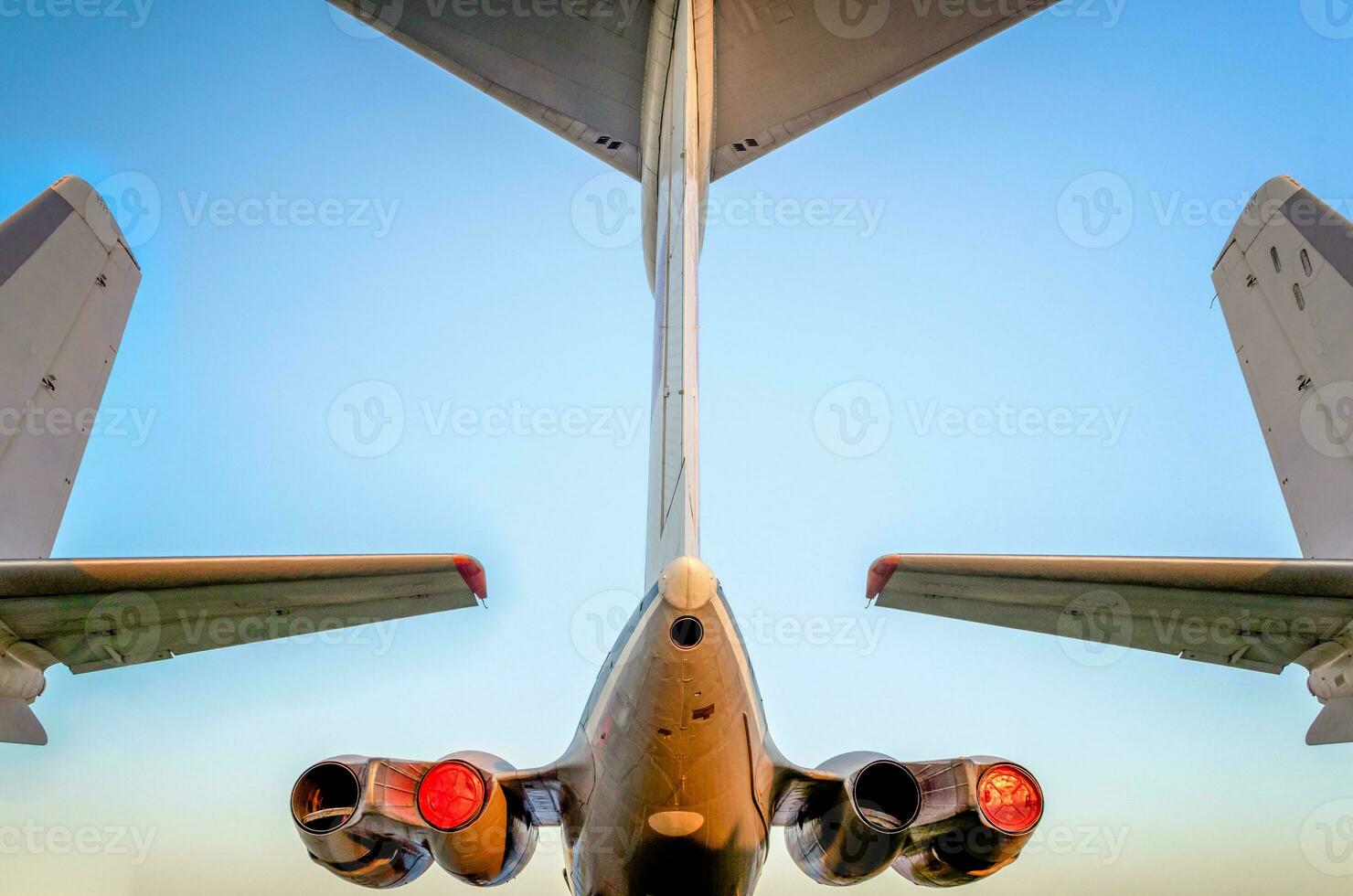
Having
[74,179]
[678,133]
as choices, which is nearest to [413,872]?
[678,133]

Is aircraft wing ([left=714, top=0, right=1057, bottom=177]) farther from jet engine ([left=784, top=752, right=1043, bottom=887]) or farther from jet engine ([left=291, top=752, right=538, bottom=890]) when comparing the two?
jet engine ([left=291, top=752, right=538, bottom=890])

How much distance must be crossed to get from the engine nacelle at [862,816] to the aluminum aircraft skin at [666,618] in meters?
0.02

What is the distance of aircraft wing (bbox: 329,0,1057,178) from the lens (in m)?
8.71

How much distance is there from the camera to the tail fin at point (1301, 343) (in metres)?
7.43

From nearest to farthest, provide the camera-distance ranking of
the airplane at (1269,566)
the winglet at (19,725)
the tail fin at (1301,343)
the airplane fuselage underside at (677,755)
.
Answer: the airplane fuselage underside at (677,755) < the winglet at (19,725) < the airplane at (1269,566) < the tail fin at (1301,343)

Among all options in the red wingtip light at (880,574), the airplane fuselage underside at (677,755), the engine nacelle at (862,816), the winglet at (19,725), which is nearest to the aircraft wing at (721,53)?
the red wingtip light at (880,574)

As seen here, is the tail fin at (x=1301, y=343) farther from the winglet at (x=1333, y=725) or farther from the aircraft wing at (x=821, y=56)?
the aircraft wing at (x=821, y=56)

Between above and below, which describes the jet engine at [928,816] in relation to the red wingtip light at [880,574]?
below

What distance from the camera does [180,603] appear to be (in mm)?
4156

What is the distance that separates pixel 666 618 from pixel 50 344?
6660 millimetres

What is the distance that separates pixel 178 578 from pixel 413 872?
2031 mm

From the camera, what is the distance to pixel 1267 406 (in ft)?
28.6

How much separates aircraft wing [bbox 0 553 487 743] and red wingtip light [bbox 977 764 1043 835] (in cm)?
303

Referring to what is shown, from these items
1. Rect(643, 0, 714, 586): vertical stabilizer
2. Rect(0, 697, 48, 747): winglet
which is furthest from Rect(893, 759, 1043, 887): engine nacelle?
Rect(0, 697, 48, 747): winglet
